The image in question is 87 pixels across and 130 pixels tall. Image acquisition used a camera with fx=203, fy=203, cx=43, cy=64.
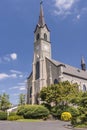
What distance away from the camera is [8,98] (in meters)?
61.7

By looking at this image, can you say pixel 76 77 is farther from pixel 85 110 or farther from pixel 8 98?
pixel 85 110

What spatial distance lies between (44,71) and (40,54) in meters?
5.30

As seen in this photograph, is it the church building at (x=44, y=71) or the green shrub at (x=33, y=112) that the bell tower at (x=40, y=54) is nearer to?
the church building at (x=44, y=71)

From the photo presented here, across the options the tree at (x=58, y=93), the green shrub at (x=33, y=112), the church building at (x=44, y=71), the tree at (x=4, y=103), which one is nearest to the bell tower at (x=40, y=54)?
the church building at (x=44, y=71)

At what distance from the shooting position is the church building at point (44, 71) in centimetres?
5553

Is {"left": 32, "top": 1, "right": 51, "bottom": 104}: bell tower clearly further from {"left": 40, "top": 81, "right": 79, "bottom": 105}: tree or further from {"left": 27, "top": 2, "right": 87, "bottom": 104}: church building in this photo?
{"left": 40, "top": 81, "right": 79, "bottom": 105}: tree

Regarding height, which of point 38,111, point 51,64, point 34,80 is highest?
point 51,64

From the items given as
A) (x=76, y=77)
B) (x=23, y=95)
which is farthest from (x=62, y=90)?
(x=23, y=95)

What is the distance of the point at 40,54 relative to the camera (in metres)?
59.8

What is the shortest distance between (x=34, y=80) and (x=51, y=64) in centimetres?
736

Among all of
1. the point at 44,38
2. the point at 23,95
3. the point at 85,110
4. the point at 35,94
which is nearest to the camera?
A: the point at 85,110

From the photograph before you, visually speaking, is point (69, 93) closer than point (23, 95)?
Yes

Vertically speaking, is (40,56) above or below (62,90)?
above

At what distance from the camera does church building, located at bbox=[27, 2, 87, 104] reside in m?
55.5
